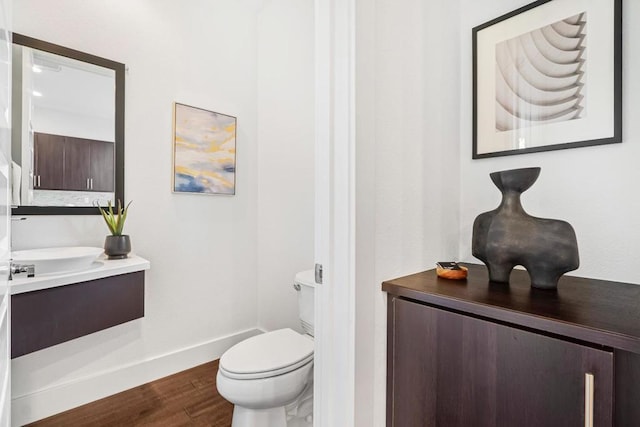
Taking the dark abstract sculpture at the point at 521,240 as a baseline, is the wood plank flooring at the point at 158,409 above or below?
below

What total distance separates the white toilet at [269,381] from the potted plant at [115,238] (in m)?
0.83

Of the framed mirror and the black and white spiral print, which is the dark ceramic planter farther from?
the black and white spiral print

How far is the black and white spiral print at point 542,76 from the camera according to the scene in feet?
3.47

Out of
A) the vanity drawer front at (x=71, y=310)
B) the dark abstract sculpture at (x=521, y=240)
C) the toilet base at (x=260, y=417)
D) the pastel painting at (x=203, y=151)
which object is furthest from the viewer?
the pastel painting at (x=203, y=151)

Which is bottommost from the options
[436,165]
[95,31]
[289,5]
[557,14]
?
[436,165]

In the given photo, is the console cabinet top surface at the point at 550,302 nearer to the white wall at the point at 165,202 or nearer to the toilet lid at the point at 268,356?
the toilet lid at the point at 268,356

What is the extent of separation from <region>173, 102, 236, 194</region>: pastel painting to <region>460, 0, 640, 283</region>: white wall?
1711 mm

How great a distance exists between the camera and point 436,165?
1.21 m

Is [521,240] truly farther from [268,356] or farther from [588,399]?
[268,356]

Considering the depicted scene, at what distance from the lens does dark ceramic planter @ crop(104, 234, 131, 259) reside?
5.24ft

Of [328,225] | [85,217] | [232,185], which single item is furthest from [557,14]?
[85,217]

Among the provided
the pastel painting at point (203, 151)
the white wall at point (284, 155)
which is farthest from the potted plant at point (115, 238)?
the white wall at point (284, 155)

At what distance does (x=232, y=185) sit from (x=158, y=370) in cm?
132

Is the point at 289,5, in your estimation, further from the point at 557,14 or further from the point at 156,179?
the point at 557,14
